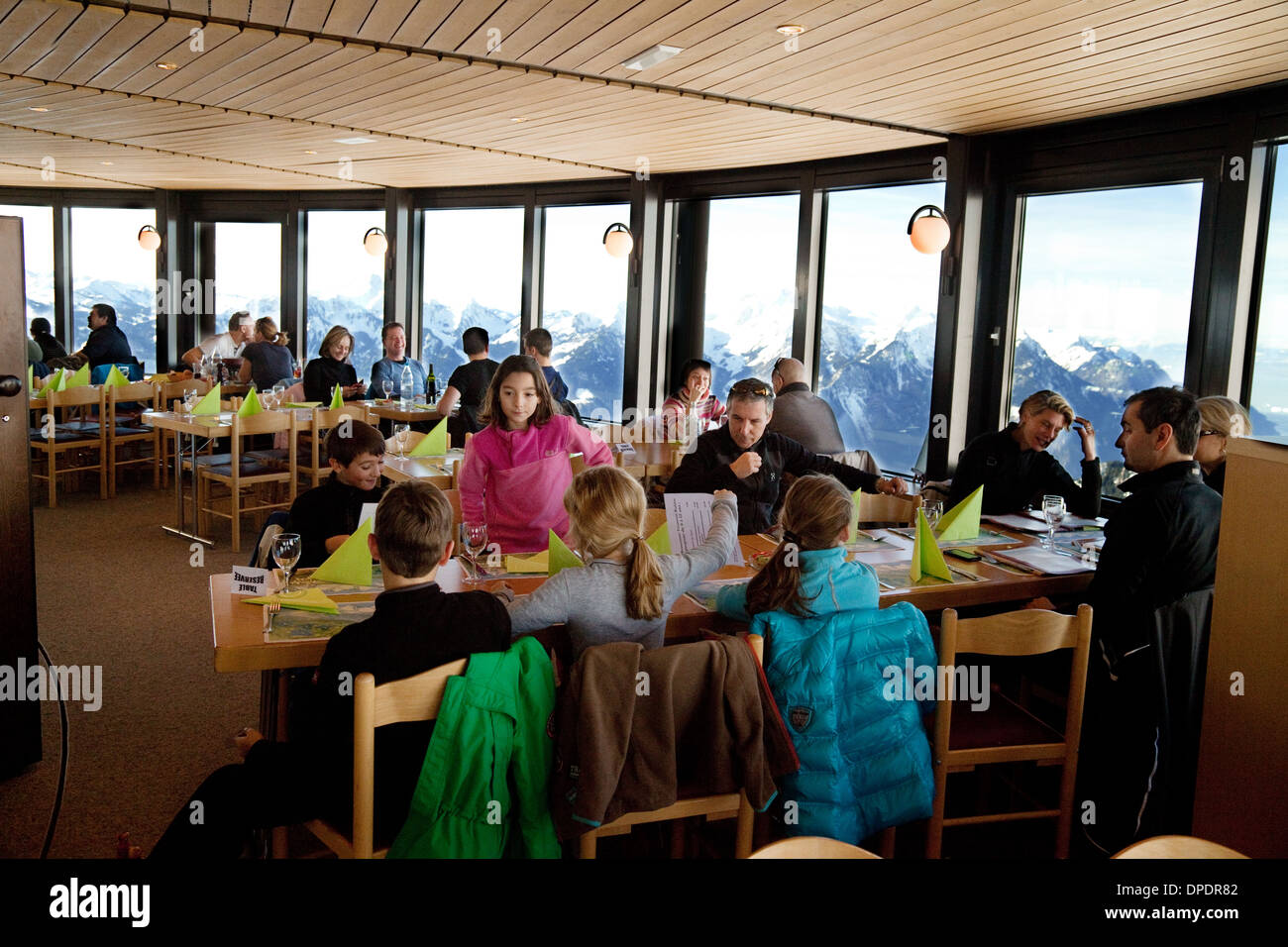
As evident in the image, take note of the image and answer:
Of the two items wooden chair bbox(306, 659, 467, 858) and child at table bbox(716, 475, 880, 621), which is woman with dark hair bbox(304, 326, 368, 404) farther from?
wooden chair bbox(306, 659, 467, 858)

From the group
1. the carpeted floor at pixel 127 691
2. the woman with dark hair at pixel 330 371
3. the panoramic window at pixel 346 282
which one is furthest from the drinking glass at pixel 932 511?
the panoramic window at pixel 346 282

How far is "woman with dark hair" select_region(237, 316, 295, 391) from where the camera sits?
962 cm

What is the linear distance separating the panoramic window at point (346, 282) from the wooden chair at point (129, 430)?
2.99 metres

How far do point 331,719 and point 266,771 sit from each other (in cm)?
24

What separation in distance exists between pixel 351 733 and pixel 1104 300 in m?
5.20

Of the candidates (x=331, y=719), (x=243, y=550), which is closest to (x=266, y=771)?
(x=331, y=719)

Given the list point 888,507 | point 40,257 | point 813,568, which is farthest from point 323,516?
point 40,257

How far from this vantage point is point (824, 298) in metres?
8.15

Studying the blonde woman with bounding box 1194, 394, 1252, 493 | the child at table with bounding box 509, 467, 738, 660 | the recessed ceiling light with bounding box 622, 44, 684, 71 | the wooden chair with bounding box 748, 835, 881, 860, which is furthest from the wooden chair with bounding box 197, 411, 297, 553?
the wooden chair with bounding box 748, 835, 881, 860

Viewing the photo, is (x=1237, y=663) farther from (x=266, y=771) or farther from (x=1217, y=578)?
(x=266, y=771)

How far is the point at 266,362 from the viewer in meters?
9.65

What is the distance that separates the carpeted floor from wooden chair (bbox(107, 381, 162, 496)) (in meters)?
1.16
